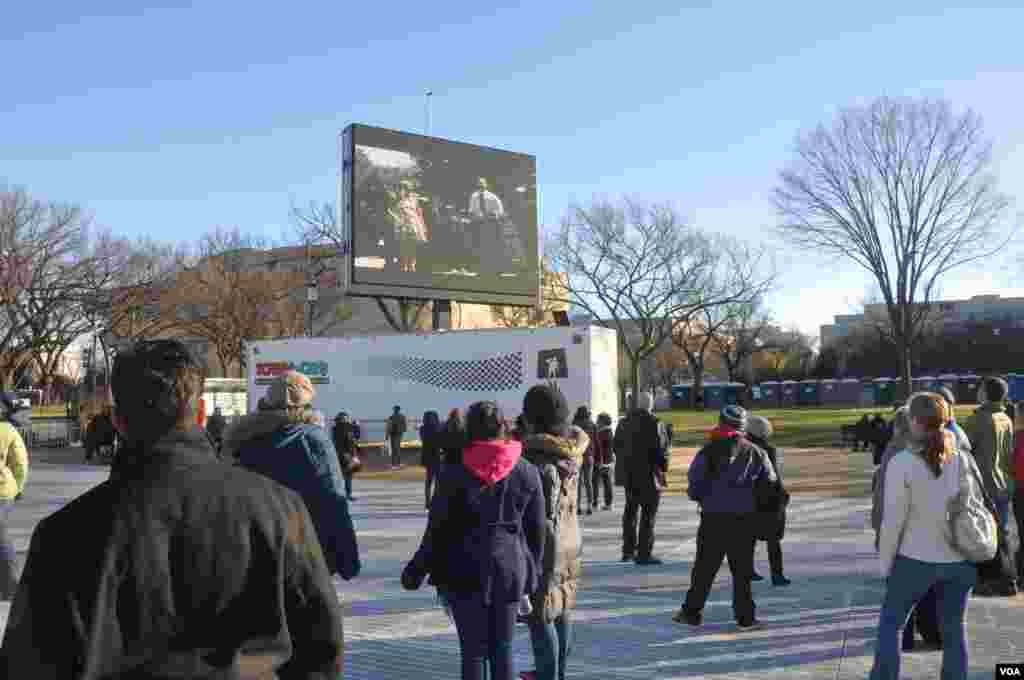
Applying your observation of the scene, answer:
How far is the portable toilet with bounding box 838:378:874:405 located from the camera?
8031cm

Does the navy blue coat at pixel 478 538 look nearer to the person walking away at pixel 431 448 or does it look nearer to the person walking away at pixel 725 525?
the person walking away at pixel 725 525

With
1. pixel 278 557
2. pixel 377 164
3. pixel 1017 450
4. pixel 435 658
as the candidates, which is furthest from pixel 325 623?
pixel 377 164

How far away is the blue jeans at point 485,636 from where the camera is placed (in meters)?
4.82

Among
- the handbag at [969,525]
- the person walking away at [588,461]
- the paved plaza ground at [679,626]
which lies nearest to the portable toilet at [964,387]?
the person walking away at [588,461]

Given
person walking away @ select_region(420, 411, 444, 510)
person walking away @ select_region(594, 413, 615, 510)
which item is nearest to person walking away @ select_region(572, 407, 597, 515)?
person walking away @ select_region(594, 413, 615, 510)

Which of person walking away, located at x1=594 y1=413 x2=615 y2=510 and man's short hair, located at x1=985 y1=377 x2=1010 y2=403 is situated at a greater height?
man's short hair, located at x1=985 y1=377 x2=1010 y2=403

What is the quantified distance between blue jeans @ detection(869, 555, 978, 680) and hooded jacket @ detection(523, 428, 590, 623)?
5.55ft

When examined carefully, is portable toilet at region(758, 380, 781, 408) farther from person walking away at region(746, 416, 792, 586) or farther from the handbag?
the handbag

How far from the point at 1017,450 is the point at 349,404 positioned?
22.1 m

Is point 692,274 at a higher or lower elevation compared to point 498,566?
higher

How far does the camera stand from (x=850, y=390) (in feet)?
266

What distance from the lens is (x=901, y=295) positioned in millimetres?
37031

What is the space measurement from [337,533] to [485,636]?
103cm

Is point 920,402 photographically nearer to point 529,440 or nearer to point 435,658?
point 529,440
